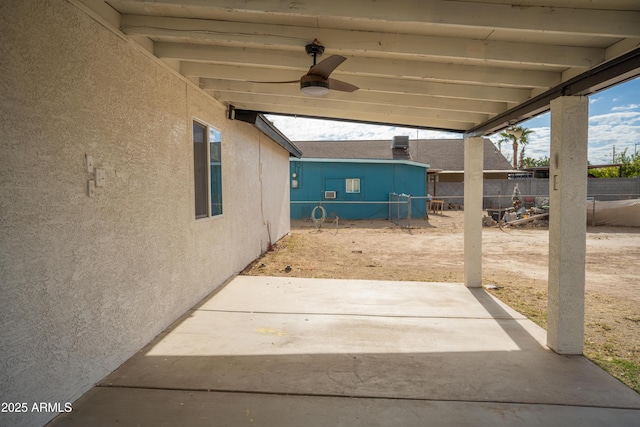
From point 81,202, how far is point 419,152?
29.3 metres

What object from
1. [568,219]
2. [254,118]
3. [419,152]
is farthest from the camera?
[419,152]

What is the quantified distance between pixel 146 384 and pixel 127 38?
293 centimetres

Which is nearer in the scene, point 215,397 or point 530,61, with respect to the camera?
point 215,397

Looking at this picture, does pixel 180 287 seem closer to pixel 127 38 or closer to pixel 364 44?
pixel 127 38

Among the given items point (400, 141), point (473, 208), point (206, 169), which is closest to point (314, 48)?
point (206, 169)

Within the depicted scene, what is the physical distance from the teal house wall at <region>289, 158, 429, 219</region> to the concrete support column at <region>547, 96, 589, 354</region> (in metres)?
15.0

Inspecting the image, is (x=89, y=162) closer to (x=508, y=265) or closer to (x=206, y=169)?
(x=206, y=169)

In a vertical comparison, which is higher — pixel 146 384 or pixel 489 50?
pixel 489 50

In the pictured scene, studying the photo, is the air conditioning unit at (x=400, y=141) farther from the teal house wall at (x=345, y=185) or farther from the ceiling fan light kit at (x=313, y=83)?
the ceiling fan light kit at (x=313, y=83)

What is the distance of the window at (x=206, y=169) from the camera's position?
5.13 m

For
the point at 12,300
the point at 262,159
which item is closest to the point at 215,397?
the point at 12,300

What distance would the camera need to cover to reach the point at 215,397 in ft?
9.27

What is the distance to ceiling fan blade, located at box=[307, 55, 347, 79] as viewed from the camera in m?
3.10

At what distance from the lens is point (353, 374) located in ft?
10.5
